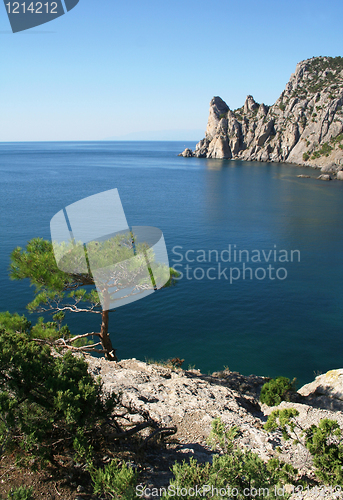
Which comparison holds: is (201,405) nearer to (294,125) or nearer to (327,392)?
(327,392)

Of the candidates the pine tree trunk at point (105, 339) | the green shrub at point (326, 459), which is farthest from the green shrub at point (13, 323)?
the green shrub at point (326, 459)

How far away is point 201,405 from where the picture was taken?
9438mm

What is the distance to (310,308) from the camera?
23.7m

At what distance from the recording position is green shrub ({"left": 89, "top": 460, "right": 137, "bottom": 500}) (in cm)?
473

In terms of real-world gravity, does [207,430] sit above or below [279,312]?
above

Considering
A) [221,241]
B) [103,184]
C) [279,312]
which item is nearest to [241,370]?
[279,312]

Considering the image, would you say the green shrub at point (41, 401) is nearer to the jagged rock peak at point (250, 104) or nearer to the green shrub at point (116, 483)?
the green shrub at point (116, 483)

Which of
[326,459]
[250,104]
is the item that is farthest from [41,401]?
[250,104]

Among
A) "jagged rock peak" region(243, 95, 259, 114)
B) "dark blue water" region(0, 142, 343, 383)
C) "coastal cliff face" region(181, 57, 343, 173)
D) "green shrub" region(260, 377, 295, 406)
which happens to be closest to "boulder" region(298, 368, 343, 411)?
"green shrub" region(260, 377, 295, 406)

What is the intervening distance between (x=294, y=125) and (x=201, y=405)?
13633cm

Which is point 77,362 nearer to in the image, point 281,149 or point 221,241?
point 221,241

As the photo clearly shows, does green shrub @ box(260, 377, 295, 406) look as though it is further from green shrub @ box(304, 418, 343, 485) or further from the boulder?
green shrub @ box(304, 418, 343, 485)

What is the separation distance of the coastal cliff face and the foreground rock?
104695mm

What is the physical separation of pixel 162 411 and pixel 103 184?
7138 cm
